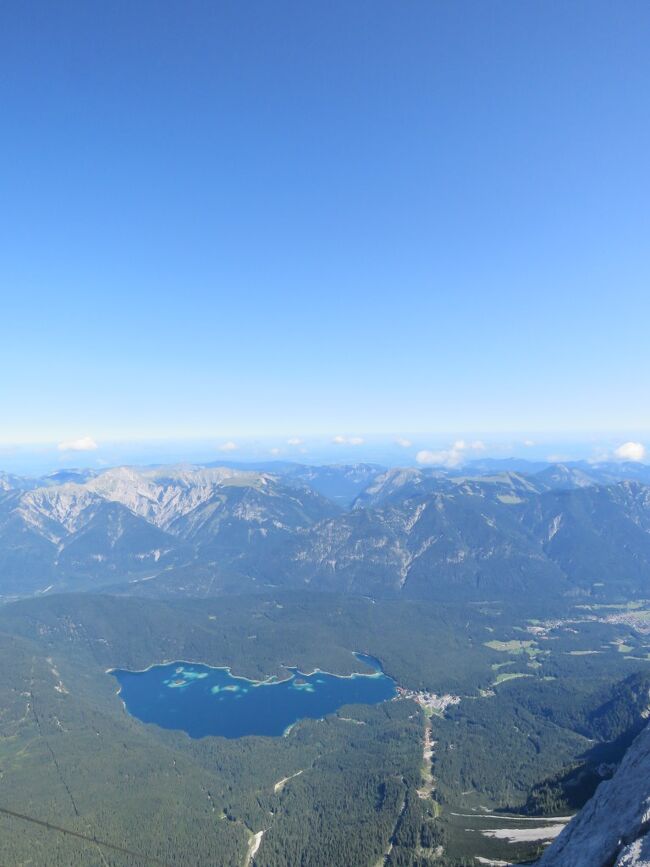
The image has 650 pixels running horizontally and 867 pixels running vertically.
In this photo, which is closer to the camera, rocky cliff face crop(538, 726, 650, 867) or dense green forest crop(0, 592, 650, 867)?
rocky cliff face crop(538, 726, 650, 867)

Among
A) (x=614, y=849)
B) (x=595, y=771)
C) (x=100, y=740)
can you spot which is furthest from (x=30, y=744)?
(x=614, y=849)

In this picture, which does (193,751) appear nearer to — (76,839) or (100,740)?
(100,740)

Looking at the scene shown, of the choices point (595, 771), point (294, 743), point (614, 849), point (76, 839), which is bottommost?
point (294, 743)

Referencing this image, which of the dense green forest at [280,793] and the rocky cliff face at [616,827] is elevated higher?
the rocky cliff face at [616,827]

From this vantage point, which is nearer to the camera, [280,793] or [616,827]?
[616,827]

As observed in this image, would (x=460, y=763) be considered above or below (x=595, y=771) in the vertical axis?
below

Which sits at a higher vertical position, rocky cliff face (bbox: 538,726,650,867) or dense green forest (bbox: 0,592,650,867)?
rocky cliff face (bbox: 538,726,650,867)

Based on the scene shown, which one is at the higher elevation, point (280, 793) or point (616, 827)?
point (616, 827)

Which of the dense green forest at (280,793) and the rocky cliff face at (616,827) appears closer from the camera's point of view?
the rocky cliff face at (616,827)
